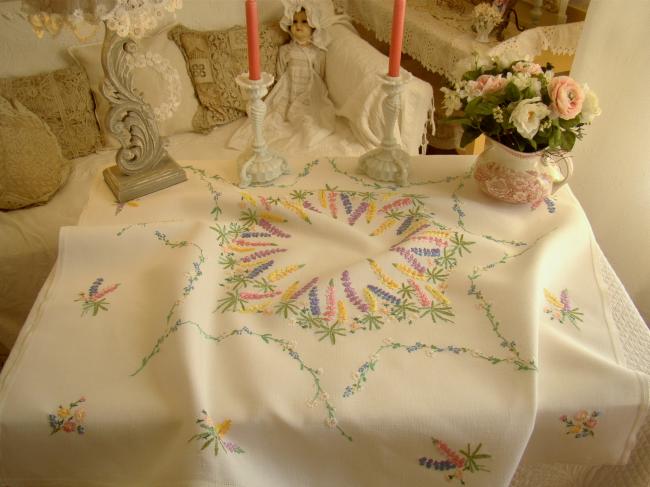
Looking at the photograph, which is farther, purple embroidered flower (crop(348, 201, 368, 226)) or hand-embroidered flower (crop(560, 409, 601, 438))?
purple embroidered flower (crop(348, 201, 368, 226))

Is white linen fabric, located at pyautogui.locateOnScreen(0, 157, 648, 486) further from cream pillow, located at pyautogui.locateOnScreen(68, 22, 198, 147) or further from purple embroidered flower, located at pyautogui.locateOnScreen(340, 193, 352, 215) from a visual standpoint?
cream pillow, located at pyautogui.locateOnScreen(68, 22, 198, 147)

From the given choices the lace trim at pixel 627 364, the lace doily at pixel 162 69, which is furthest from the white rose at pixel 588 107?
the lace doily at pixel 162 69

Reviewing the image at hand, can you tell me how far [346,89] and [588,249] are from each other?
4.18 ft

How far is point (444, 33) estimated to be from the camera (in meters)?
2.05

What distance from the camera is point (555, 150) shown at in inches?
40.5

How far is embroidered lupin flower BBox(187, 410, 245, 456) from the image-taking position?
0.74 m

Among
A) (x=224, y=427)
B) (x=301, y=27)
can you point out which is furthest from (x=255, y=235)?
(x=301, y=27)

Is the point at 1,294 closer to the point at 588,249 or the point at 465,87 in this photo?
the point at 465,87

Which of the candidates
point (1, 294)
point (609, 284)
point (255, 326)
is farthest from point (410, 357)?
point (1, 294)

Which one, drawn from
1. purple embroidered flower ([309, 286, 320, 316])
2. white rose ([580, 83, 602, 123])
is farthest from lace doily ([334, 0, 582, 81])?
purple embroidered flower ([309, 286, 320, 316])

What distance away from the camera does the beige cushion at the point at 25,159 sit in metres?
1.63

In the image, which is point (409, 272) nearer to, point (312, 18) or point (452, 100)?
point (452, 100)

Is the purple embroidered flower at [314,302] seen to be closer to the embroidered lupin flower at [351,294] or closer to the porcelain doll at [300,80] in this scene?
the embroidered lupin flower at [351,294]

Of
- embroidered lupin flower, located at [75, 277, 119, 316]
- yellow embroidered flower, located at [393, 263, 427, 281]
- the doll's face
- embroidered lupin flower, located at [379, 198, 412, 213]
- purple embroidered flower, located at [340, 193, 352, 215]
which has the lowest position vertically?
embroidered lupin flower, located at [75, 277, 119, 316]
